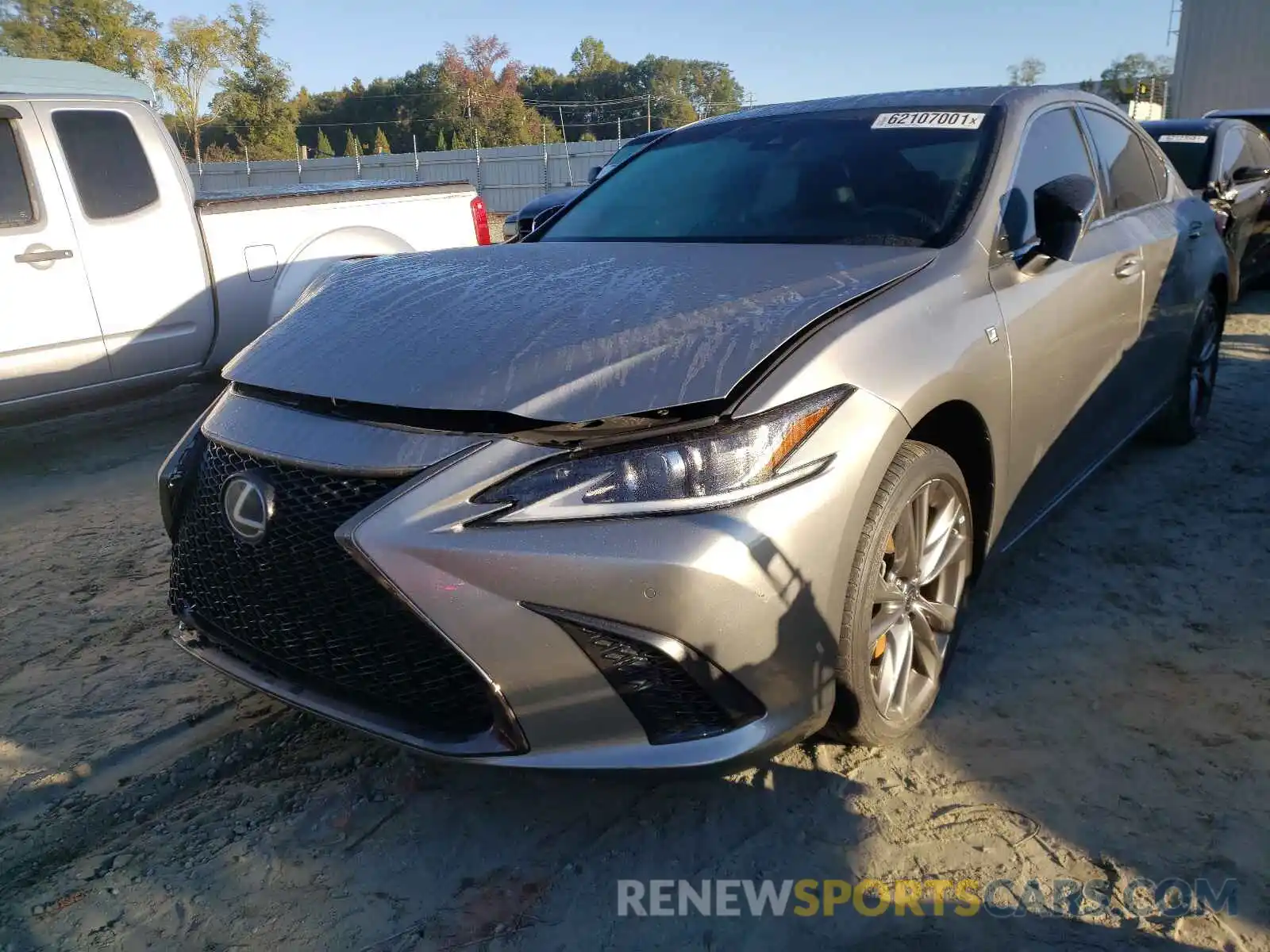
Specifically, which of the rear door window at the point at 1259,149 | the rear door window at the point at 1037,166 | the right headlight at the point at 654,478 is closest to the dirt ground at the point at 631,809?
the right headlight at the point at 654,478

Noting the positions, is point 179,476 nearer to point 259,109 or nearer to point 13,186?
point 13,186

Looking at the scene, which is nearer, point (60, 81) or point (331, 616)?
point (331, 616)

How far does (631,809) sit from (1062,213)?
207 cm

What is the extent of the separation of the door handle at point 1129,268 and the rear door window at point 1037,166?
345 mm

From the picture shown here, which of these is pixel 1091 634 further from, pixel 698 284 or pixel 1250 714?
pixel 698 284

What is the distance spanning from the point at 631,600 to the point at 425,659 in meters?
0.48

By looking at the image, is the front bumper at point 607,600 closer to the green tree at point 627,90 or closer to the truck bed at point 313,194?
the truck bed at point 313,194

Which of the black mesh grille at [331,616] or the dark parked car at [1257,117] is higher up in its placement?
the dark parked car at [1257,117]

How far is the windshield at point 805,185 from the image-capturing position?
301 cm

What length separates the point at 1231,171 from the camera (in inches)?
269

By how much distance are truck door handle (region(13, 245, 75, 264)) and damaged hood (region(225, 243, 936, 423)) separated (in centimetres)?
288

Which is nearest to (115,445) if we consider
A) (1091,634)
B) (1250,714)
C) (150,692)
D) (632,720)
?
(150,692)

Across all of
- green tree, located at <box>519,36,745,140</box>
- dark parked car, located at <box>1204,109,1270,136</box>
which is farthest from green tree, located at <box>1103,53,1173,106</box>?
dark parked car, located at <box>1204,109,1270,136</box>

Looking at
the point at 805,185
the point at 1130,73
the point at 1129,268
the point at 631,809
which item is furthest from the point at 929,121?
the point at 1130,73
